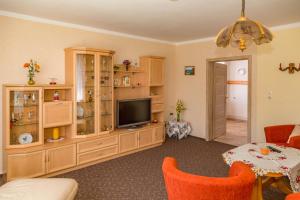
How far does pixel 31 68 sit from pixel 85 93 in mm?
947

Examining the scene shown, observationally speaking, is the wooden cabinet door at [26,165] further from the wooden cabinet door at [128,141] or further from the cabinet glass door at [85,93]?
the wooden cabinet door at [128,141]

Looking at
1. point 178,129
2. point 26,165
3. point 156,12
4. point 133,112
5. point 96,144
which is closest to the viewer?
point 26,165

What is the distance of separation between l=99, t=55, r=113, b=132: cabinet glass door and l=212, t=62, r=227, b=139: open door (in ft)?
8.84

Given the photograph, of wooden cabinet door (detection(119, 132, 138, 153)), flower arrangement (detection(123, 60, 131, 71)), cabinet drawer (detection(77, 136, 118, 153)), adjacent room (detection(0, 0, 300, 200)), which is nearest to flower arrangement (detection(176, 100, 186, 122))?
adjacent room (detection(0, 0, 300, 200))

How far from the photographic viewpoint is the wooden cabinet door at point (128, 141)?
4.36m

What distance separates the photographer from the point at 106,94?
4320 millimetres

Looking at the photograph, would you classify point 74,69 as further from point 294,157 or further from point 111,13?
point 294,157

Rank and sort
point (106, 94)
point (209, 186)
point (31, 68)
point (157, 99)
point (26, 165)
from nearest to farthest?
point (209, 186), point (26, 165), point (31, 68), point (106, 94), point (157, 99)

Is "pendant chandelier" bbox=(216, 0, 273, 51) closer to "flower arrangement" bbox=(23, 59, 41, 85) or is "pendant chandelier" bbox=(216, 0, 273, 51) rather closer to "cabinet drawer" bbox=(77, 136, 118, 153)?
"cabinet drawer" bbox=(77, 136, 118, 153)

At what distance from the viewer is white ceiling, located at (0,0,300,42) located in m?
3.06

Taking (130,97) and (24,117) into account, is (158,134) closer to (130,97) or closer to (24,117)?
(130,97)

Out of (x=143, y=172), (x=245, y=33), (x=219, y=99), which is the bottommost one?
→ (x=143, y=172)

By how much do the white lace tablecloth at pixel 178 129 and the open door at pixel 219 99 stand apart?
69 cm

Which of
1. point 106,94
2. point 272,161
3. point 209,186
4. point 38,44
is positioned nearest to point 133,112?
point 106,94
